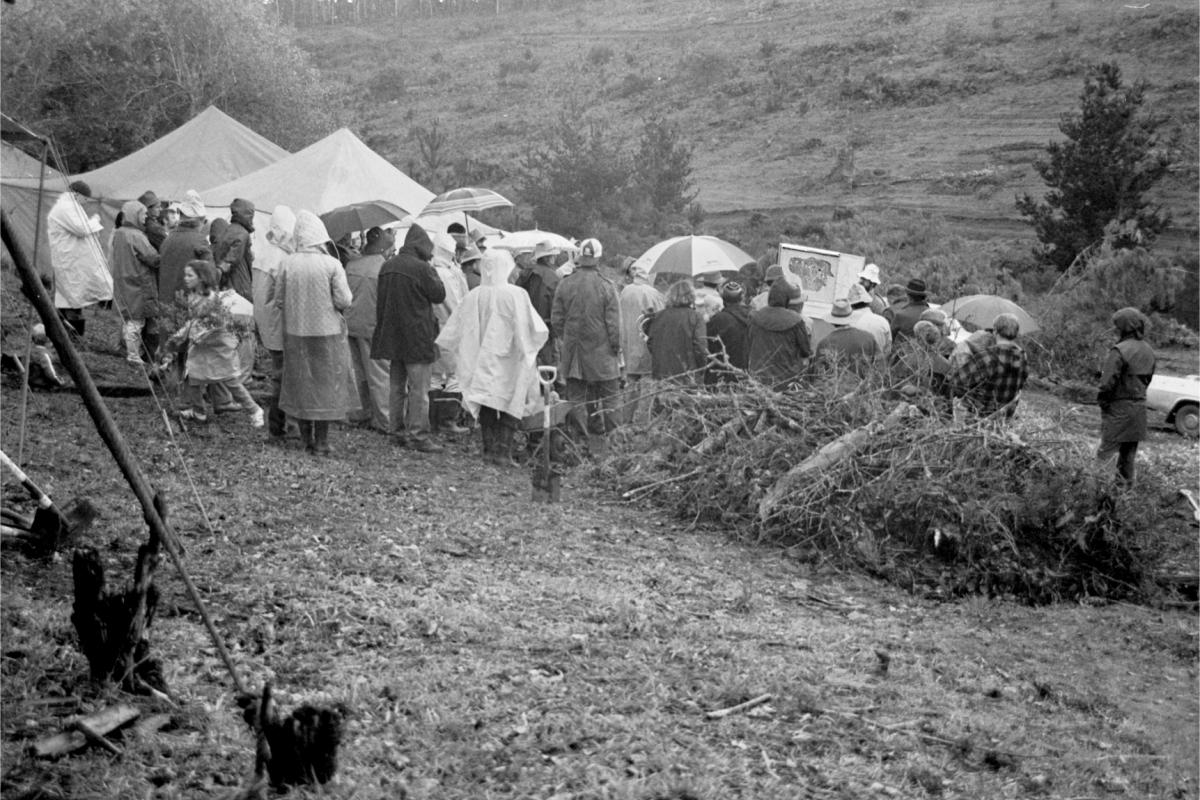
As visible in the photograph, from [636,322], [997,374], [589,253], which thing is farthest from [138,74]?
[997,374]

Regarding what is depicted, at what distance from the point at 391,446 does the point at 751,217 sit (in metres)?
26.8

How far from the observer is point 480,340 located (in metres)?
9.77

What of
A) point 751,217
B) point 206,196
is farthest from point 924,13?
point 206,196

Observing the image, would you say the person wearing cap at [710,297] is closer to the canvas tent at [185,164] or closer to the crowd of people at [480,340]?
the crowd of people at [480,340]

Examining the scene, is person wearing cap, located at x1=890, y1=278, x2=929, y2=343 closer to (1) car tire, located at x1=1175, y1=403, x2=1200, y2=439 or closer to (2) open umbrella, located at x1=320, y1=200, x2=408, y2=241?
(2) open umbrella, located at x1=320, y1=200, x2=408, y2=241

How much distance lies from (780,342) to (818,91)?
43.6m

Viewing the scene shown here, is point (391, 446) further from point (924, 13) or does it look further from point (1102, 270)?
point (924, 13)

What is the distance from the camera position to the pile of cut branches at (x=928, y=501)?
7941mm

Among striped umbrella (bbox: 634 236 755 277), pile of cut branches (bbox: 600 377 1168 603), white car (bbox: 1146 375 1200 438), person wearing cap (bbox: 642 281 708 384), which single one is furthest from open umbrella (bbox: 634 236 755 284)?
white car (bbox: 1146 375 1200 438)

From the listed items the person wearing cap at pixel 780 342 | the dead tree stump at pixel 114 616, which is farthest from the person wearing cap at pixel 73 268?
the dead tree stump at pixel 114 616

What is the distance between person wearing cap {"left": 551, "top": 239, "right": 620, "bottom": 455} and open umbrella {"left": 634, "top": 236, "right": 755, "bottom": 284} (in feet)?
8.85

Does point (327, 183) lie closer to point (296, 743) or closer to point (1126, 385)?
point (1126, 385)

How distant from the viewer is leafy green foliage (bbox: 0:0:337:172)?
26.6 meters

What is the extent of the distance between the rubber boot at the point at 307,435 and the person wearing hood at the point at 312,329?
24mm
